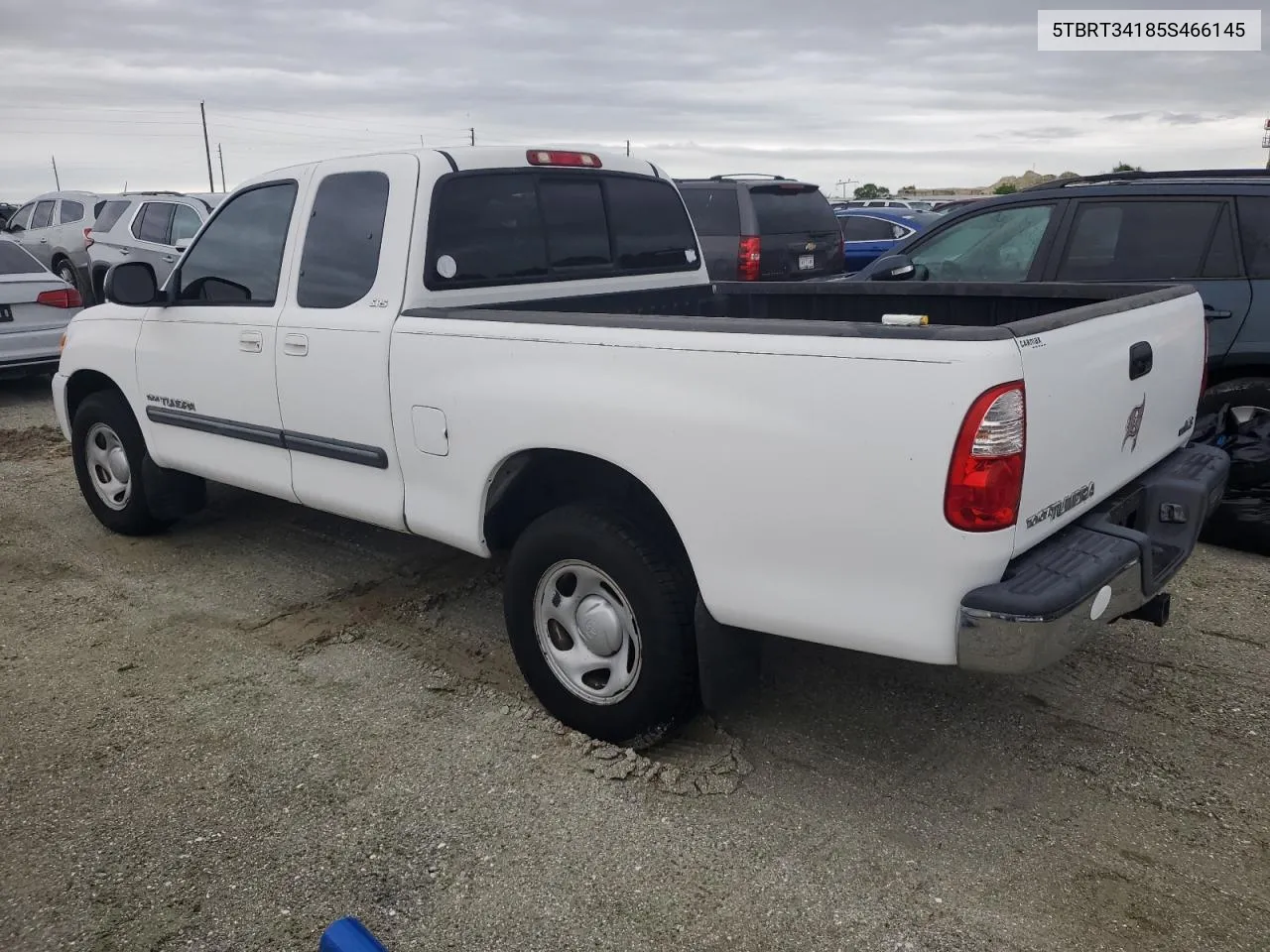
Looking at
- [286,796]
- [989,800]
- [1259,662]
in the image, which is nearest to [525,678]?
[286,796]

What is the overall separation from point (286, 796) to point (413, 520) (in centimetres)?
108

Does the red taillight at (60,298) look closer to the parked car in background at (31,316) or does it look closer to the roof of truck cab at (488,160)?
the parked car in background at (31,316)

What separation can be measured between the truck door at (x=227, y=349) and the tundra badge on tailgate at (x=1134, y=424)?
3.22 meters

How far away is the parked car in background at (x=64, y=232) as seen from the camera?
16375 millimetres

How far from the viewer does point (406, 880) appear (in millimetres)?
2914

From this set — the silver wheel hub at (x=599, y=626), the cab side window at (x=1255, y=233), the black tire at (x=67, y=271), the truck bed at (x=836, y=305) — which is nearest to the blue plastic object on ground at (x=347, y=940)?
the silver wheel hub at (x=599, y=626)

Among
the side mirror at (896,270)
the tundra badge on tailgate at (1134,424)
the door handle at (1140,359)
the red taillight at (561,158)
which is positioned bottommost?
the tundra badge on tailgate at (1134,424)

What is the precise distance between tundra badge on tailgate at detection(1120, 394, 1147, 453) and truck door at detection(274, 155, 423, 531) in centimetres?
247

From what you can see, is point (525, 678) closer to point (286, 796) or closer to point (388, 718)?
point (388, 718)

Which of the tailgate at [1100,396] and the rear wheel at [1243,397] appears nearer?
the tailgate at [1100,396]

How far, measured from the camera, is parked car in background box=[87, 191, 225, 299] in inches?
523

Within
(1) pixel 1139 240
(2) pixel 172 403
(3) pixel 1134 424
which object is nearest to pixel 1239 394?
(1) pixel 1139 240

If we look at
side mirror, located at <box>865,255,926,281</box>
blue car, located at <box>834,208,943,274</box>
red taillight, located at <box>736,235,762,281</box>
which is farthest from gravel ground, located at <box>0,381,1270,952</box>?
blue car, located at <box>834,208,943,274</box>

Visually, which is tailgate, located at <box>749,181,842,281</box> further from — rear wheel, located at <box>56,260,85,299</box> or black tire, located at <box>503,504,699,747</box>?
rear wheel, located at <box>56,260,85,299</box>
